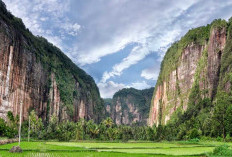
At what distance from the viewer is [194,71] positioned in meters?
123

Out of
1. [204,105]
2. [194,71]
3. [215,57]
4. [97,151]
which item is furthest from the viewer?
[194,71]

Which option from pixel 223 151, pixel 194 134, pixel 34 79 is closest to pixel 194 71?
pixel 194 134

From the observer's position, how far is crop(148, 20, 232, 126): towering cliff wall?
99.2 metres

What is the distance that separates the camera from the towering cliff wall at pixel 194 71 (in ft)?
325

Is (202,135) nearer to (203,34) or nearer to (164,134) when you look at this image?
(164,134)

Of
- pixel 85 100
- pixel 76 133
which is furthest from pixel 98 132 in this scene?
pixel 85 100

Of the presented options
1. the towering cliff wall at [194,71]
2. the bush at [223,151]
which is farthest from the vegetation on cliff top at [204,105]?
the bush at [223,151]

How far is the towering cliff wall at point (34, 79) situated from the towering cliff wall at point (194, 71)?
53880 mm

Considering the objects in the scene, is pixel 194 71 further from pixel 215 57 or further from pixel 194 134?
pixel 194 134

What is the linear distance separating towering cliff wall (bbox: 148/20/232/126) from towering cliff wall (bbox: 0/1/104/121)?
53880 mm

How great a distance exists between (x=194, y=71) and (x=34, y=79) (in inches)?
2956

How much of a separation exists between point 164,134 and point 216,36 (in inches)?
1871

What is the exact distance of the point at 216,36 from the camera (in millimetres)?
104188

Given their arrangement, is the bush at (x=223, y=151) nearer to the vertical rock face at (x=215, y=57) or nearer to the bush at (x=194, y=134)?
the bush at (x=194, y=134)
